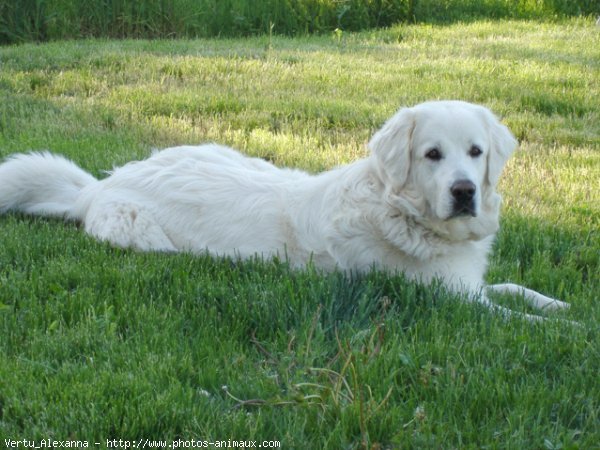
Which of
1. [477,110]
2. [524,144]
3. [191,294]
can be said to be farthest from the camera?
[524,144]

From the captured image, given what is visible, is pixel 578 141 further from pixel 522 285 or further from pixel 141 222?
pixel 141 222

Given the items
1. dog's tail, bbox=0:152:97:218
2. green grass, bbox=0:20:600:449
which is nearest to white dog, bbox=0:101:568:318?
green grass, bbox=0:20:600:449

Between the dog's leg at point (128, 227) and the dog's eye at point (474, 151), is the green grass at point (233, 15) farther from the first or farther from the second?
the dog's eye at point (474, 151)

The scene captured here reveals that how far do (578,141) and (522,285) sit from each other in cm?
328

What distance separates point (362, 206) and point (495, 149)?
0.76 meters

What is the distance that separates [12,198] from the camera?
5477mm

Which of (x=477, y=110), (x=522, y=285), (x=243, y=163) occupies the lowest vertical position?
(x=522, y=285)


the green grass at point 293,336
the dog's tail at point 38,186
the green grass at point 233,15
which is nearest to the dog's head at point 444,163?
the green grass at point 293,336

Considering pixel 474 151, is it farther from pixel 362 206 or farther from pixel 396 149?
pixel 362 206

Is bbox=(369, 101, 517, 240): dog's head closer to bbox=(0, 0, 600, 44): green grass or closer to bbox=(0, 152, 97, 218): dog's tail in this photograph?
bbox=(0, 152, 97, 218): dog's tail

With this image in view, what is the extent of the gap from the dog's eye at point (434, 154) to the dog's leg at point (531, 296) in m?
0.72

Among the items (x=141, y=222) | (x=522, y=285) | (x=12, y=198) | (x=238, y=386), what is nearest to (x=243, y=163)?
(x=141, y=222)

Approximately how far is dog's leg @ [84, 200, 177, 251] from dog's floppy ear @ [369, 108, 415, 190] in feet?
4.23

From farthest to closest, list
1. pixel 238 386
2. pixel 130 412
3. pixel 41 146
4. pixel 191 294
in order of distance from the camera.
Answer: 1. pixel 41 146
2. pixel 191 294
3. pixel 238 386
4. pixel 130 412
